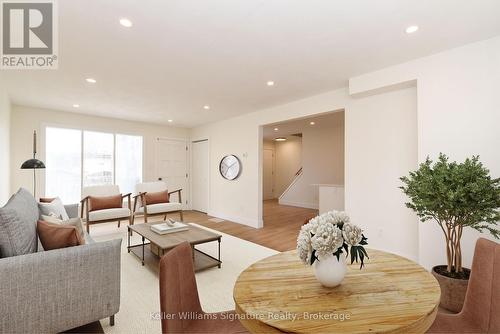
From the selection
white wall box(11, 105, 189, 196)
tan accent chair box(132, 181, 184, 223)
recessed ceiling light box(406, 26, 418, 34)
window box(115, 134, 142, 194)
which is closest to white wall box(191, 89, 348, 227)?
tan accent chair box(132, 181, 184, 223)

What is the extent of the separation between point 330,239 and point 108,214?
4143mm

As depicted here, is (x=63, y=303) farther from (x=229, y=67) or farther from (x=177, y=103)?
(x=177, y=103)

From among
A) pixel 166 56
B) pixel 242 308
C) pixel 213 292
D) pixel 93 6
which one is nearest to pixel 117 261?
pixel 213 292

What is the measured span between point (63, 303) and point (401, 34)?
3493 millimetres

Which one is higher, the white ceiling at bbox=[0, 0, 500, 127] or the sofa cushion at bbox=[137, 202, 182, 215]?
the white ceiling at bbox=[0, 0, 500, 127]

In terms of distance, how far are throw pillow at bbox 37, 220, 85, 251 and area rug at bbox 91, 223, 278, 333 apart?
27.8 inches

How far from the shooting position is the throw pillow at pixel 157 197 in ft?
15.7

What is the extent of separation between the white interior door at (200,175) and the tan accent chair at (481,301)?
19.1 ft

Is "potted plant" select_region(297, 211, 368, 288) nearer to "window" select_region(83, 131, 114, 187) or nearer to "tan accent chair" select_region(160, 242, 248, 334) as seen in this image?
"tan accent chair" select_region(160, 242, 248, 334)

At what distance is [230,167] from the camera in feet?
19.3

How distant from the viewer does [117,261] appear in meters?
1.84

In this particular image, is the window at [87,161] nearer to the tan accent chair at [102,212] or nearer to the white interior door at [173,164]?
the white interior door at [173,164]

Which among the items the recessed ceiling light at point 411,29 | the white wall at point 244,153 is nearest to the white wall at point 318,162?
the white wall at point 244,153

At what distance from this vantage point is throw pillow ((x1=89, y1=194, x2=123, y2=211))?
13.7ft
